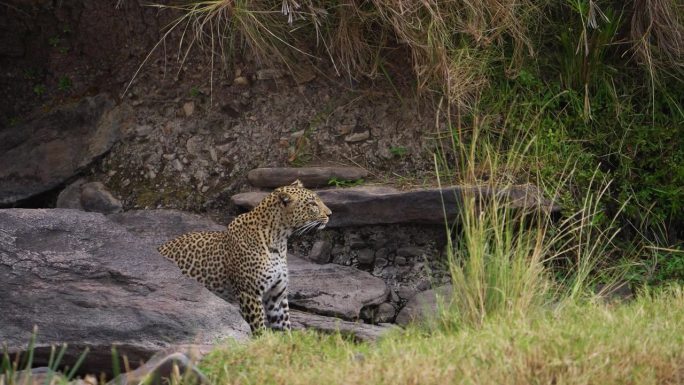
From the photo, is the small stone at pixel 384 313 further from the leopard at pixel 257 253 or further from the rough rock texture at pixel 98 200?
the rough rock texture at pixel 98 200

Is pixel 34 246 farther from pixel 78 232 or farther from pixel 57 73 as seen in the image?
pixel 57 73

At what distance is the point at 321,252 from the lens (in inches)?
364

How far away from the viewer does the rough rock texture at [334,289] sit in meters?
8.59

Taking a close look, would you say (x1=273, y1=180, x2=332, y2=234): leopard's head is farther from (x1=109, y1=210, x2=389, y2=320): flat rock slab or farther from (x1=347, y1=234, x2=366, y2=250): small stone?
(x1=347, y1=234, x2=366, y2=250): small stone

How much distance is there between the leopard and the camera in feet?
26.9

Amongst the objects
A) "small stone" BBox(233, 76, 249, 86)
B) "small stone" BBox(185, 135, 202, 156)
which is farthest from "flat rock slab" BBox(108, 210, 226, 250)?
"small stone" BBox(233, 76, 249, 86)

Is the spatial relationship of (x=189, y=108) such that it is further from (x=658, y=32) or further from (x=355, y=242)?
(x=658, y=32)

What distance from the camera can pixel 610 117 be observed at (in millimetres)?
9562

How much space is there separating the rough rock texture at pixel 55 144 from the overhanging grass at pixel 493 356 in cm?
441

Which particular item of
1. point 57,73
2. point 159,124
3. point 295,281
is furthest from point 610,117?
point 57,73

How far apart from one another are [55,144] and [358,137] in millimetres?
2878

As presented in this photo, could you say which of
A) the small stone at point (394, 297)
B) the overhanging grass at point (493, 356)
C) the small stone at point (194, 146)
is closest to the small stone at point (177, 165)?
the small stone at point (194, 146)

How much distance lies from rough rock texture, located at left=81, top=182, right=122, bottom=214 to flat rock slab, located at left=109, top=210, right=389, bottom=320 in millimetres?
373

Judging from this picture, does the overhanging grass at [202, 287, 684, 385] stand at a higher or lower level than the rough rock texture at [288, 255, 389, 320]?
higher
